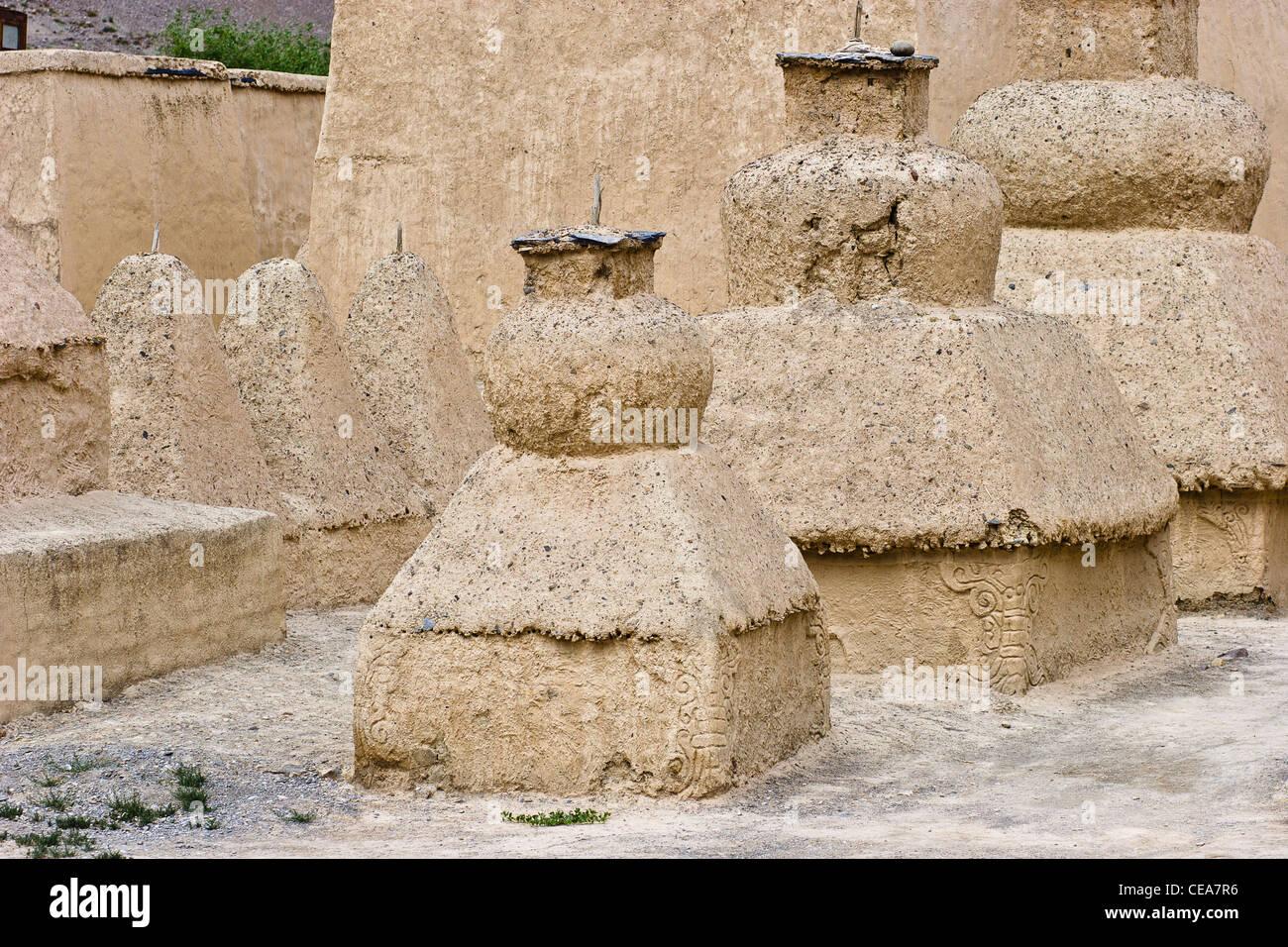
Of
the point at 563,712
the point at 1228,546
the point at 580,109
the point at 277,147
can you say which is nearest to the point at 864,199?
the point at 1228,546

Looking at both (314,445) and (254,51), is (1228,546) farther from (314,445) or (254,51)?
(254,51)

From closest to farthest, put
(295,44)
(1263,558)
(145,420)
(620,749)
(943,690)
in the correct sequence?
(620,749)
(943,690)
(145,420)
(1263,558)
(295,44)

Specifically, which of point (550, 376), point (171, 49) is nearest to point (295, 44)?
point (171, 49)

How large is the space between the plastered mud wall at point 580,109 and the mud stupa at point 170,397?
Answer: 125 inches

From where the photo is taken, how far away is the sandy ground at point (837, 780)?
6262 millimetres

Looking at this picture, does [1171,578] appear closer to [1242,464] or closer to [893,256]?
[1242,464]

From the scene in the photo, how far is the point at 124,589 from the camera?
8.48m

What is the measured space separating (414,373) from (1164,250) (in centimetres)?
410

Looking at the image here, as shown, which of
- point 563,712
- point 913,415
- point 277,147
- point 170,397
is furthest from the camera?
point 277,147

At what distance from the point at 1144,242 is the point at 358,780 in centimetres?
564

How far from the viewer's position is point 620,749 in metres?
6.86

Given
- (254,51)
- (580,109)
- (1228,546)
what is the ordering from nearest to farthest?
(1228,546)
(580,109)
(254,51)

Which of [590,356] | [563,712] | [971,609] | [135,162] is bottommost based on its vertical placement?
[563,712]

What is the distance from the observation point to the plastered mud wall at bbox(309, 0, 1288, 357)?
41.0 feet
